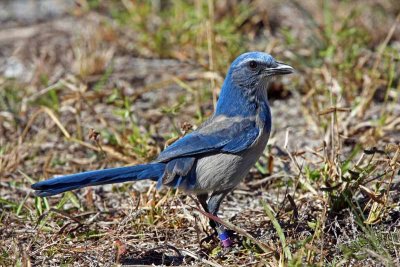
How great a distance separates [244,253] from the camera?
3873mm

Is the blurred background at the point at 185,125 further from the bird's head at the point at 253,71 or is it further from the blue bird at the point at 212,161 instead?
the bird's head at the point at 253,71

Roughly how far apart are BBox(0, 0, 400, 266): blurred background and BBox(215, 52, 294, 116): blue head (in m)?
0.27

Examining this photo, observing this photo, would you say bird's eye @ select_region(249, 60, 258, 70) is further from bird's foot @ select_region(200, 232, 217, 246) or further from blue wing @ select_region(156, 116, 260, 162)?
bird's foot @ select_region(200, 232, 217, 246)

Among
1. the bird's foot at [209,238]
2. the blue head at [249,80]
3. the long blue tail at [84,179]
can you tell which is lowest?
the bird's foot at [209,238]

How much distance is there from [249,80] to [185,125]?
0.42 m

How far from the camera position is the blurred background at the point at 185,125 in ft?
12.9

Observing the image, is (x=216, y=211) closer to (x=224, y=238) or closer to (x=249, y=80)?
(x=224, y=238)

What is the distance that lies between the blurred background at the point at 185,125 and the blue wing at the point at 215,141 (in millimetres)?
258

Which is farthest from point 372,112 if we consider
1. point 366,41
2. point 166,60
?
point 166,60

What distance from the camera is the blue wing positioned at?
3.97 meters

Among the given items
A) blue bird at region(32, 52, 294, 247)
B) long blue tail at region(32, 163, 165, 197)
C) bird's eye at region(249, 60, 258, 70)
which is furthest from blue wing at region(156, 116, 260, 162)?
bird's eye at region(249, 60, 258, 70)

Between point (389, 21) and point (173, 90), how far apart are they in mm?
1990

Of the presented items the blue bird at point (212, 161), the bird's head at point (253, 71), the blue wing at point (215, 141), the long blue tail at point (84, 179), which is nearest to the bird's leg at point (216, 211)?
the blue bird at point (212, 161)

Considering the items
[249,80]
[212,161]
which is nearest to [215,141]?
[212,161]
